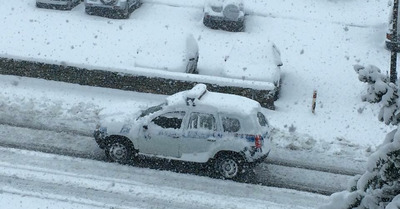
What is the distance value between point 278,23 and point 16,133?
547 inches

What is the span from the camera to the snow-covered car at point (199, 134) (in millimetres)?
12766

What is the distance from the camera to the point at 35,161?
1355 cm

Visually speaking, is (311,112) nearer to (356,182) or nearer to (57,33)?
(57,33)

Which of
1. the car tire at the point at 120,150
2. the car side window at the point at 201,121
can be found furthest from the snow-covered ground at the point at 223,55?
the car side window at the point at 201,121

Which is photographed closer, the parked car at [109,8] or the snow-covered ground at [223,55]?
the snow-covered ground at [223,55]

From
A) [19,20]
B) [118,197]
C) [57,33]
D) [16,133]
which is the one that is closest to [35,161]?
[16,133]

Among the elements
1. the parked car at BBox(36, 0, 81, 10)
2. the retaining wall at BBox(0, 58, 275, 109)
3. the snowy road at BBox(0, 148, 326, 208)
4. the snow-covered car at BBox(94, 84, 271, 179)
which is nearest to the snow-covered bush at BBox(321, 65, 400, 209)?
the snowy road at BBox(0, 148, 326, 208)

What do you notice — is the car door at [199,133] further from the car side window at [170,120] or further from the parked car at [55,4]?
the parked car at [55,4]

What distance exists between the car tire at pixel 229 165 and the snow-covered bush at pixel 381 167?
768 cm

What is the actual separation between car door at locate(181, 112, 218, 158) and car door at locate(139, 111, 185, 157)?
19 cm

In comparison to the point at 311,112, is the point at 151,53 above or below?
above

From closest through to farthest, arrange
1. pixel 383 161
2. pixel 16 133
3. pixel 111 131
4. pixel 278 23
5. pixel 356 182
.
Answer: pixel 383 161 < pixel 356 182 < pixel 111 131 < pixel 16 133 < pixel 278 23

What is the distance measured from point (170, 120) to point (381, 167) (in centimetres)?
871

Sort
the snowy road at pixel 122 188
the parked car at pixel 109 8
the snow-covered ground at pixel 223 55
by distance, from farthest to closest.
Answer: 1. the parked car at pixel 109 8
2. the snow-covered ground at pixel 223 55
3. the snowy road at pixel 122 188
